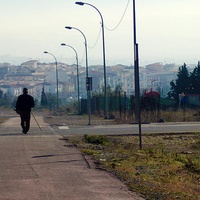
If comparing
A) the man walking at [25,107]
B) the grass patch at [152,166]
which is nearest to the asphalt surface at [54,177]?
the grass patch at [152,166]


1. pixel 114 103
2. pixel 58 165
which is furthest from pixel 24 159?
pixel 114 103

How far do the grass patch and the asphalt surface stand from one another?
363 millimetres

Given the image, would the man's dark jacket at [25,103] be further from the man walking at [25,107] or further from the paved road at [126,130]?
the paved road at [126,130]

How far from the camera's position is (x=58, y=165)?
551 inches

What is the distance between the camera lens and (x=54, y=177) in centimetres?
1220

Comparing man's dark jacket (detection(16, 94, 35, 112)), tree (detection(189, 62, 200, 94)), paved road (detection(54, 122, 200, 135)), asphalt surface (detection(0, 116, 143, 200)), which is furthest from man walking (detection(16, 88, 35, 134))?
tree (detection(189, 62, 200, 94))

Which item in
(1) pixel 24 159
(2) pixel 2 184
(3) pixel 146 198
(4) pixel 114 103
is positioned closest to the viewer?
(3) pixel 146 198

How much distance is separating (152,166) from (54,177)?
2.80 metres

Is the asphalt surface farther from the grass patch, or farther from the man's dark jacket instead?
the man's dark jacket

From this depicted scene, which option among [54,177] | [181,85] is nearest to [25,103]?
[54,177]

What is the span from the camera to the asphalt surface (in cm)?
1030

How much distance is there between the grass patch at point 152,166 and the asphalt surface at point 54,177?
363mm

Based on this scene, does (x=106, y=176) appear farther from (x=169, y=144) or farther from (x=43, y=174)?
(x=169, y=144)

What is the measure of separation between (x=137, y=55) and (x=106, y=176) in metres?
6.08
